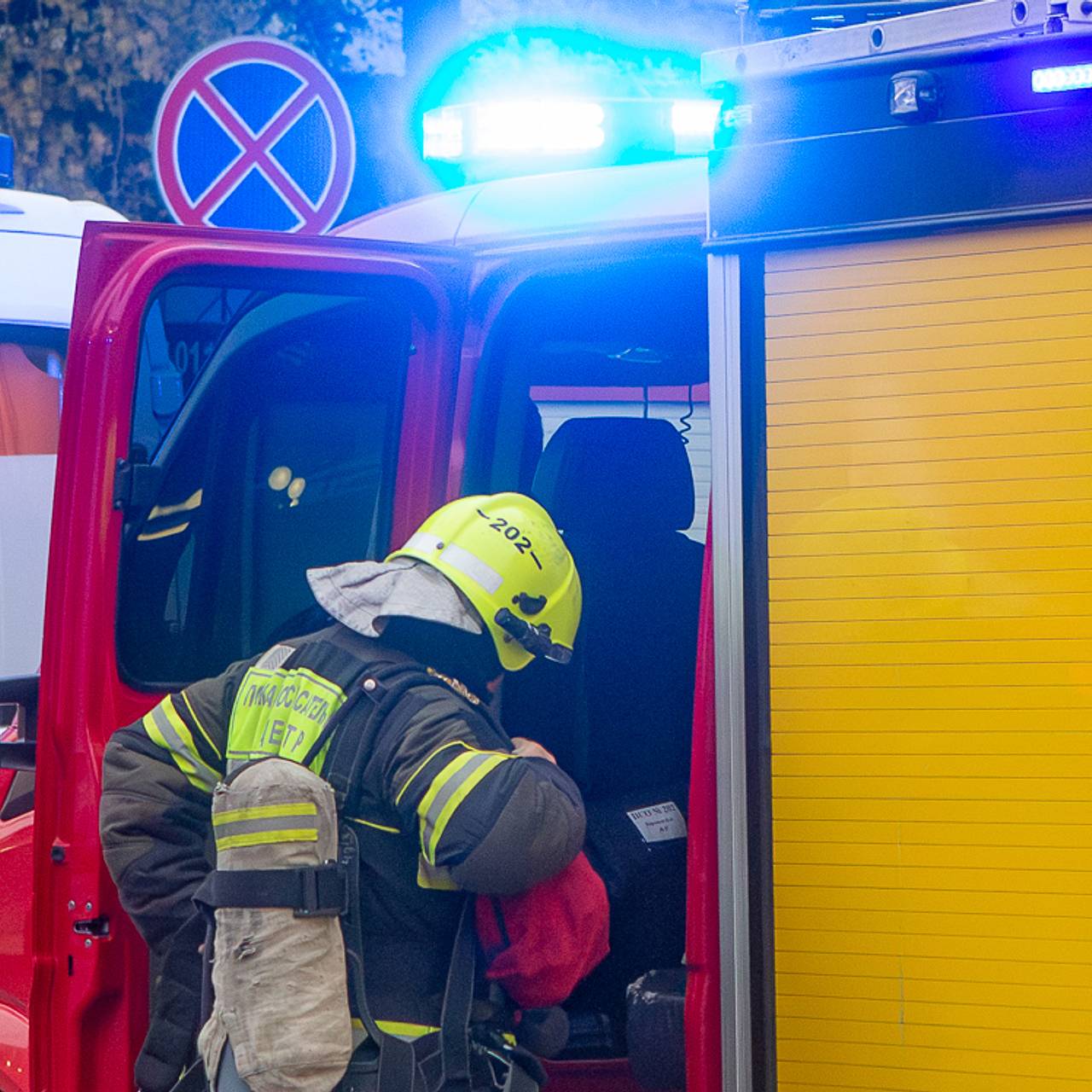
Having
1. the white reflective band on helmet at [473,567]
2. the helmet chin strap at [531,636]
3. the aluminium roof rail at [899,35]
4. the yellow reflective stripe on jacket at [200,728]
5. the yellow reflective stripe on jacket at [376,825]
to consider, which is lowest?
the yellow reflective stripe on jacket at [376,825]

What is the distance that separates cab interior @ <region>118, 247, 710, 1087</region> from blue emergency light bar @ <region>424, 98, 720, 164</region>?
9.3 inches

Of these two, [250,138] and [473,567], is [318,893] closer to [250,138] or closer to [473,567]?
[473,567]

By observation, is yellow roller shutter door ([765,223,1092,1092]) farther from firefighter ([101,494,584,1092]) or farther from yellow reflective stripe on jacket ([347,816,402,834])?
yellow reflective stripe on jacket ([347,816,402,834])

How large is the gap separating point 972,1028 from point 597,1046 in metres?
1.25

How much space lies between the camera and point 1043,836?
244 cm

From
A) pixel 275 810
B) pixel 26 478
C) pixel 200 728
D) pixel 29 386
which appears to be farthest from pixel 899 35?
pixel 29 386

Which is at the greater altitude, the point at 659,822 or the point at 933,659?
the point at 933,659

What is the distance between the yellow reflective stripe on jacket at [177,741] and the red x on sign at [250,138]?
2.96 meters

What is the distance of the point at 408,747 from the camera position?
2648mm

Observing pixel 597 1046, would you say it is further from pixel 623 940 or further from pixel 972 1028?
pixel 972 1028

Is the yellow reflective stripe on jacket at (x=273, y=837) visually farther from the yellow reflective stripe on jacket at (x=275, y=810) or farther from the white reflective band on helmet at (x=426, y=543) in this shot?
the white reflective band on helmet at (x=426, y=543)

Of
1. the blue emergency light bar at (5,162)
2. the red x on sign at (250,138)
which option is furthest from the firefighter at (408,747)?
the red x on sign at (250,138)

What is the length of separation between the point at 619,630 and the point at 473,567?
3.65 ft

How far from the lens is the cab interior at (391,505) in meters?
3.43
